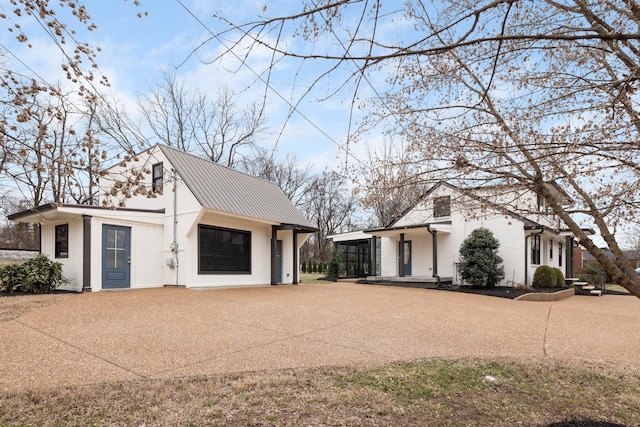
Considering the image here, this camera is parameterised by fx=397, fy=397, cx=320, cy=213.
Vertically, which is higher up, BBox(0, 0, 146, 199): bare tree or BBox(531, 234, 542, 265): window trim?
BBox(0, 0, 146, 199): bare tree

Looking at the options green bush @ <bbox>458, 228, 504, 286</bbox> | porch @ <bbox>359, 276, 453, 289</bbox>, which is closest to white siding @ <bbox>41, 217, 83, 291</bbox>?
porch @ <bbox>359, 276, 453, 289</bbox>

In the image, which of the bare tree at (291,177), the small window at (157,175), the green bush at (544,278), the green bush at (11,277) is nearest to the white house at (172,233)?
the small window at (157,175)

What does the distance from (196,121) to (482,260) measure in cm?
2028

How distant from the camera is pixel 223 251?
541 inches

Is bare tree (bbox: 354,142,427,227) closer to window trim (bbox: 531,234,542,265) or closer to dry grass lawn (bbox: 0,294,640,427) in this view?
dry grass lawn (bbox: 0,294,640,427)

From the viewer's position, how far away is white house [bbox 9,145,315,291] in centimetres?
1149

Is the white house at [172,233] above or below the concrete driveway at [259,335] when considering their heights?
above

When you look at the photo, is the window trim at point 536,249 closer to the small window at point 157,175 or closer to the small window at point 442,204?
the small window at point 442,204

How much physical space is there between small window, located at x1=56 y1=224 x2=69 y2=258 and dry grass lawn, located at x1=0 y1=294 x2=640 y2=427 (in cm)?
955

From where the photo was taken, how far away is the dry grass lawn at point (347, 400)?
3290mm

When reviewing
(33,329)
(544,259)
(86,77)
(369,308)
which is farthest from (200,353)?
(544,259)

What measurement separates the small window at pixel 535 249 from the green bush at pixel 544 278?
3.25 feet

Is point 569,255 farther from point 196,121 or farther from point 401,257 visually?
point 196,121

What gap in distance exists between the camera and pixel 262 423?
3219 millimetres
